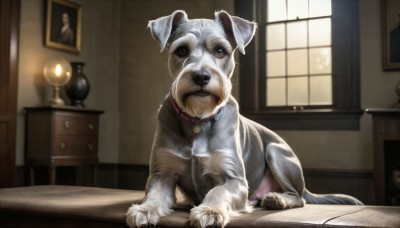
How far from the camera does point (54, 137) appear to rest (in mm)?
4676

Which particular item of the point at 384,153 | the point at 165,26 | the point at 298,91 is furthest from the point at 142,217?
the point at 298,91

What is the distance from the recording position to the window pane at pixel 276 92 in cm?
517

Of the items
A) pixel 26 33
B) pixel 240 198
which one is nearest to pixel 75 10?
pixel 26 33

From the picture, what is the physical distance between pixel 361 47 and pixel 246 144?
2.79 metres

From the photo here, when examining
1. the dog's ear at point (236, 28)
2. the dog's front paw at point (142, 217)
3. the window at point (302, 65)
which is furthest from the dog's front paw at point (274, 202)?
the window at point (302, 65)

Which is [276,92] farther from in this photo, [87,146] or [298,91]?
[87,146]

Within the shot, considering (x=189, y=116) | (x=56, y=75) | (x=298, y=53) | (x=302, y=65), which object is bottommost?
(x=189, y=116)

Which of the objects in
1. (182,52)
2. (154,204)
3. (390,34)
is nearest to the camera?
(154,204)

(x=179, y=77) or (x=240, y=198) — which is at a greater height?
(x=179, y=77)

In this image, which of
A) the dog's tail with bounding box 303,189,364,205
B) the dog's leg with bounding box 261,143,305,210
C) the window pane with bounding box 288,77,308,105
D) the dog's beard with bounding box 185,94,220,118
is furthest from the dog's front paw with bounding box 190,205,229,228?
the window pane with bounding box 288,77,308,105

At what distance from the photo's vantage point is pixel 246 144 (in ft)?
7.88

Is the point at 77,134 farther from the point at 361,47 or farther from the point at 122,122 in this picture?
the point at 361,47

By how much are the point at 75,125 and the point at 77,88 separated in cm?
46

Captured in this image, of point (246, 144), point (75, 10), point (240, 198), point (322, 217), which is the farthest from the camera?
point (75, 10)
